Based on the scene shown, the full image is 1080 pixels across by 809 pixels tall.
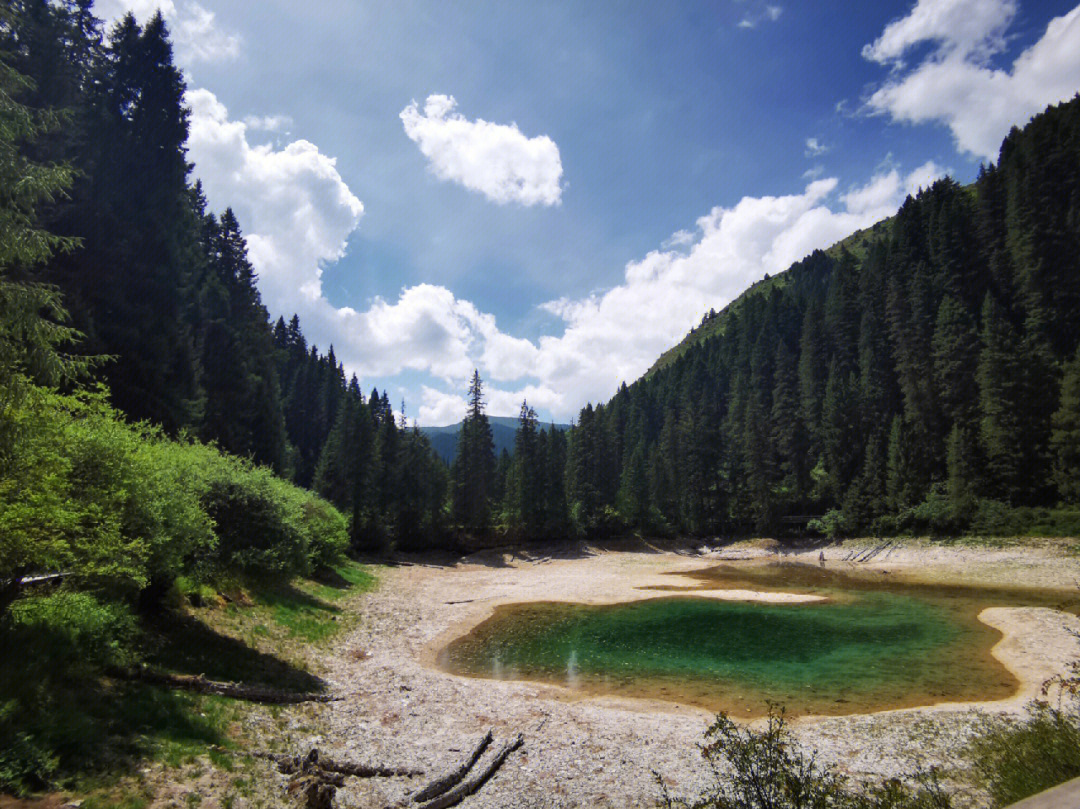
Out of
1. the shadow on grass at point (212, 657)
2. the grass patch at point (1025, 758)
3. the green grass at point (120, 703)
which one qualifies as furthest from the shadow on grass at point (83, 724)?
the grass patch at point (1025, 758)

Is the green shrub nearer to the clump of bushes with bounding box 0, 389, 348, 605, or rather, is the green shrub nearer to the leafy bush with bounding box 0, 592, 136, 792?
the leafy bush with bounding box 0, 592, 136, 792

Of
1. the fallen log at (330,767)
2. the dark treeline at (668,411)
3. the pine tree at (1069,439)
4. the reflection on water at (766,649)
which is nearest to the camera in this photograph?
the fallen log at (330,767)

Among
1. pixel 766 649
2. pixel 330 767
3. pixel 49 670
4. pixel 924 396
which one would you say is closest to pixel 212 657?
pixel 49 670

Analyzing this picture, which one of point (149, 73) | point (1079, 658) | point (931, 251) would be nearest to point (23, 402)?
point (1079, 658)

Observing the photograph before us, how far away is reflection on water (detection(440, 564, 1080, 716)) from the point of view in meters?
18.4

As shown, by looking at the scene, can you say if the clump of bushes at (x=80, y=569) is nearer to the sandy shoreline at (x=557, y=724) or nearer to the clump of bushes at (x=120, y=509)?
the clump of bushes at (x=120, y=509)

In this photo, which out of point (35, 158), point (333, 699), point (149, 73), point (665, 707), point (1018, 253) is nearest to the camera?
point (333, 699)

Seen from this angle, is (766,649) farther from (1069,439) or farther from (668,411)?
(668,411)

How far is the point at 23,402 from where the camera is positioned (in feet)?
31.7

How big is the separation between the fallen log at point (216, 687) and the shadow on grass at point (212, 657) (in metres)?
0.82

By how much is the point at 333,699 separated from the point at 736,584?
3777 cm

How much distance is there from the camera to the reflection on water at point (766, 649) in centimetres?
1838

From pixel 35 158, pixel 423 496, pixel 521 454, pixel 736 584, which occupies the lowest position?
pixel 736 584

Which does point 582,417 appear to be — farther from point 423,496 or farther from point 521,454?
point 423,496
